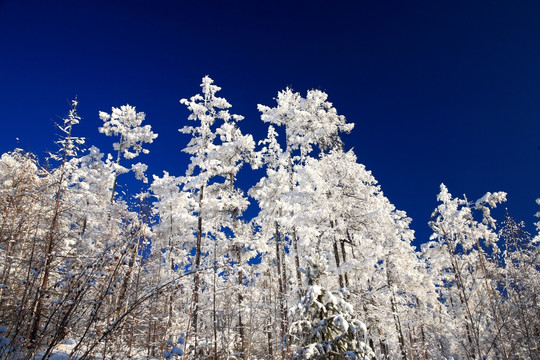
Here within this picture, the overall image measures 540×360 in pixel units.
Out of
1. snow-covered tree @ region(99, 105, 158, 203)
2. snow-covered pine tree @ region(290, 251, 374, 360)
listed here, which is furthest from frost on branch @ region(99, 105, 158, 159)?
snow-covered pine tree @ region(290, 251, 374, 360)

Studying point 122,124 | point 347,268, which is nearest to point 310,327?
point 347,268

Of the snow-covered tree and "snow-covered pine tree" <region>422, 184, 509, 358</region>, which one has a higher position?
the snow-covered tree

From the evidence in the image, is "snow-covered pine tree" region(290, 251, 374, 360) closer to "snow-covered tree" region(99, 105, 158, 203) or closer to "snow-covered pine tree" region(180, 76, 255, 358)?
"snow-covered pine tree" region(180, 76, 255, 358)

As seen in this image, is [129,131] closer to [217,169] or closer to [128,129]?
[128,129]

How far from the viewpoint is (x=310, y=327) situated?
21.4 ft

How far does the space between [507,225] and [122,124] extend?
75.8 ft

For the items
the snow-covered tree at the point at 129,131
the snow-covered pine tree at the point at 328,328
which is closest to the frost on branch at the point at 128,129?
the snow-covered tree at the point at 129,131

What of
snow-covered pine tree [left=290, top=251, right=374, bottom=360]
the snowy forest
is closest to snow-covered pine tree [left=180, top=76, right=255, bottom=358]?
the snowy forest

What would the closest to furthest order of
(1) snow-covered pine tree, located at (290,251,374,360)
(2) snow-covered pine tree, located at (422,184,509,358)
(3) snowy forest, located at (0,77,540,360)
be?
(1) snow-covered pine tree, located at (290,251,374,360), (3) snowy forest, located at (0,77,540,360), (2) snow-covered pine tree, located at (422,184,509,358)

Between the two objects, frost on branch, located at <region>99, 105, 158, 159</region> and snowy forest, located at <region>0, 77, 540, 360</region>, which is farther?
frost on branch, located at <region>99, 105, 158, 159</region>

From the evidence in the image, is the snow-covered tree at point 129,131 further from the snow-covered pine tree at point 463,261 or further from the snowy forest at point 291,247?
the snow-covered pine tree at point 463,261

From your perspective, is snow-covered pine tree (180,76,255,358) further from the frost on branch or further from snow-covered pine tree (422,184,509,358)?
snow-covered pine tree (422,184,509,358)

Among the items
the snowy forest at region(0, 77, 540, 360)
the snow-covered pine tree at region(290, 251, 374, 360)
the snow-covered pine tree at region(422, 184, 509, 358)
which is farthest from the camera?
the snow-covered pine tree at region(422, 184, 509, 358)

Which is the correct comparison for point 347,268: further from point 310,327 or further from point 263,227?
point 263,227
